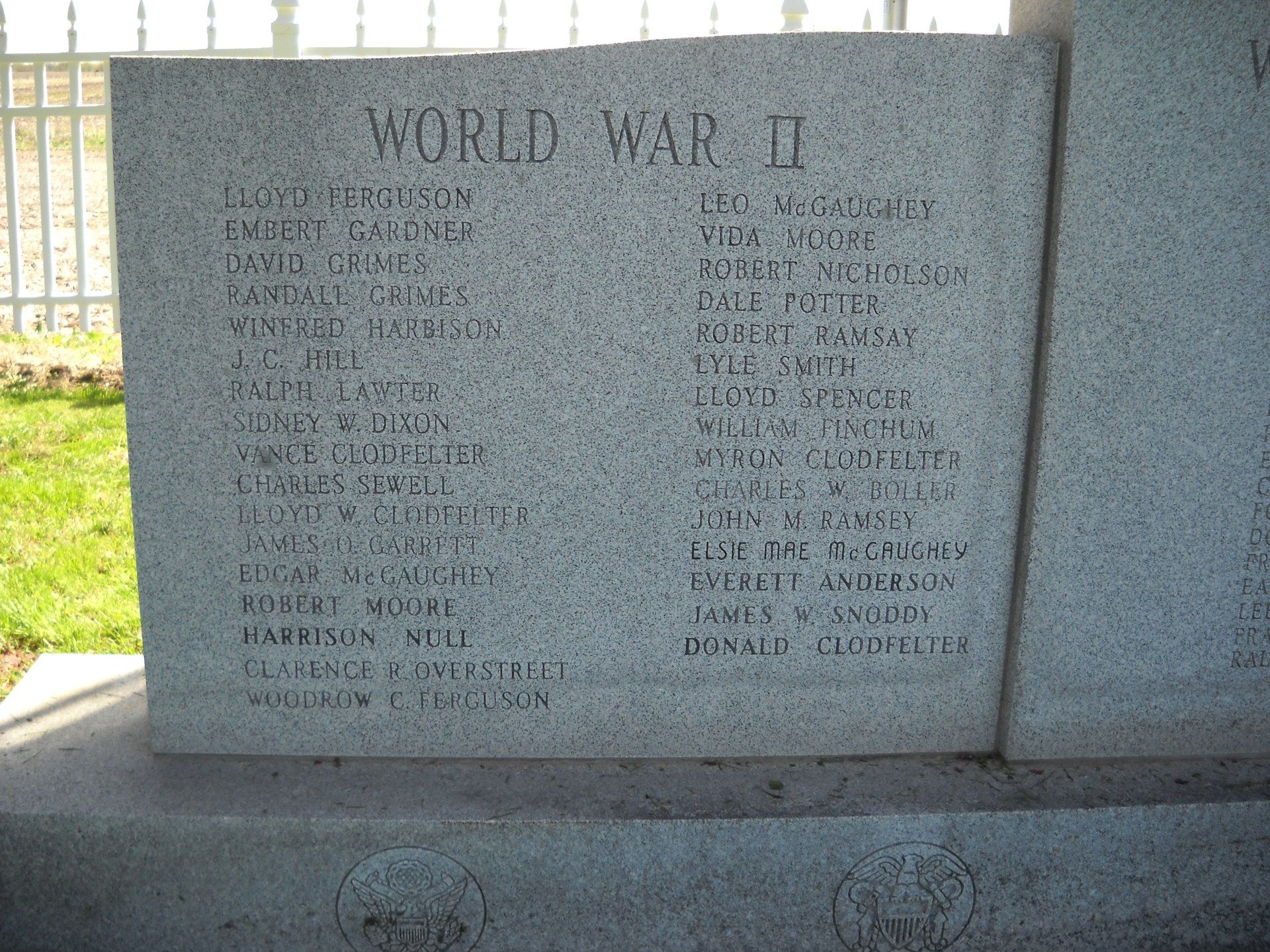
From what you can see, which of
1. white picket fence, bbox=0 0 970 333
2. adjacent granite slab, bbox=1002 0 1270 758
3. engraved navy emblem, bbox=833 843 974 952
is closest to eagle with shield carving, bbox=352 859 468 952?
engraved navy emblem, bbox=833 843 974 952

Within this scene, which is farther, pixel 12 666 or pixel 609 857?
pixel 12 666

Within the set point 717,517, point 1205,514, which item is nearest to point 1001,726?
point 1205,514

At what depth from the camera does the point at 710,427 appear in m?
2.89

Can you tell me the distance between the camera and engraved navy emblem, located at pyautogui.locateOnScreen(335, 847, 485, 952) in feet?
9.00

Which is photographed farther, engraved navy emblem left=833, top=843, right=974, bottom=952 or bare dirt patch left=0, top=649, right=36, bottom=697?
bare dirt patch left=0, top=649, right=36, bottom=697

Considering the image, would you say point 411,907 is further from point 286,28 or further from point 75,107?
point 75,107

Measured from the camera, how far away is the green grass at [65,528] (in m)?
4.40

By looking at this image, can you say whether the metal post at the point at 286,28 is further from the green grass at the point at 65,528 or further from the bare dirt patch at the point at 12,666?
→ the bare dirt patch at the point at 12,666

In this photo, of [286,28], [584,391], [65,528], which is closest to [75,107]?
[286,28]

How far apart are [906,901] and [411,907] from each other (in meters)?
1.33

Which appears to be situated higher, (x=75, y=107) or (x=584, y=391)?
(x=75, y=107)

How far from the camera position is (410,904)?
2766mm

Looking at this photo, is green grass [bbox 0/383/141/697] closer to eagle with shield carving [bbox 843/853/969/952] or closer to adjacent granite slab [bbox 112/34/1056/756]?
adjacent granite slab [bbox 112/34/1056/756]

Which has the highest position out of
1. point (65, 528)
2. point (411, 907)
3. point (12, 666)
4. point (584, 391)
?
point (584, 391)
